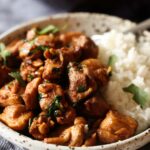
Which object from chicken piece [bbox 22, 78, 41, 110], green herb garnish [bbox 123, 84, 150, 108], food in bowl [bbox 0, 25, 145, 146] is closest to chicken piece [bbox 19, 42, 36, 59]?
food in bowl [bbox 0, 25, 145, 146]

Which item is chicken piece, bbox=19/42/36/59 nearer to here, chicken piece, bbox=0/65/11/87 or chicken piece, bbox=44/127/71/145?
chicken piece, bbox=0/65/11/87

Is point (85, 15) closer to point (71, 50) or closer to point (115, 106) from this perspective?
point (71, 50)

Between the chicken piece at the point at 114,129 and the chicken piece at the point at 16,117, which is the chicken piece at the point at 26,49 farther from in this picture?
the chicken piece at the point at 114,129

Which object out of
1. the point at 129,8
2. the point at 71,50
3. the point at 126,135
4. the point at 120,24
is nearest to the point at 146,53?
the point at 120,24

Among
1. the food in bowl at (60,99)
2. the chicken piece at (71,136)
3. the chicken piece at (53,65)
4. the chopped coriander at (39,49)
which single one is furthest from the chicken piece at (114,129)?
the chopped coriander at (39,49)

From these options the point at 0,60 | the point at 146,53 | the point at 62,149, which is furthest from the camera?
the point at 146,53

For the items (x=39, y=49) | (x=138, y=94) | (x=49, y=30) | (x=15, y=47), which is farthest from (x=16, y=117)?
(x=49, y=30)

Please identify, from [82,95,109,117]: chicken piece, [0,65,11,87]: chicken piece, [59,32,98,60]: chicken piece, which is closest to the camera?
[82,95,109,117]: chicken piece
